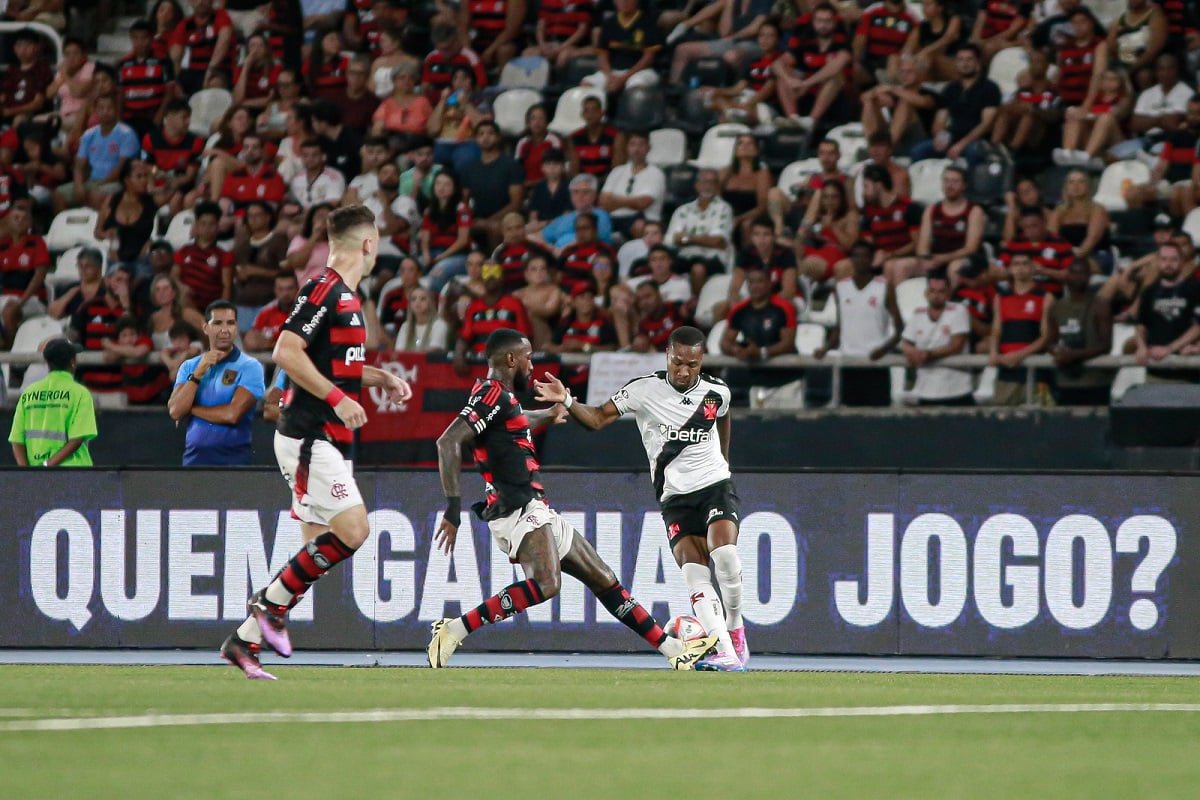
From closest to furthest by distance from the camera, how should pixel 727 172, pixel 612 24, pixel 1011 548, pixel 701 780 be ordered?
pixel 701 780 < pixel 1011 548 < pixel 727 172 < pixel 612 24

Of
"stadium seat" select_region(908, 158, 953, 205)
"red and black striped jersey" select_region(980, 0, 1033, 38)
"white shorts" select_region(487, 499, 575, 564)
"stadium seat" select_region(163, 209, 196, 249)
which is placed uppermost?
"red and black striped jersey" select_region(980, 0, 1033, 38)

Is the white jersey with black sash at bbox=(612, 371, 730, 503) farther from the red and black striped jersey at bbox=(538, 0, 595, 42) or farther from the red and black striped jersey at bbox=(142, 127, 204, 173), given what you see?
the red and black striped jersey at bbox=(142, 127, 204, 173)

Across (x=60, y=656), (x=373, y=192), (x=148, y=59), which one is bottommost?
(x=60, y=656)

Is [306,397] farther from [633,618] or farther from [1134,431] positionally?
[1134,431]

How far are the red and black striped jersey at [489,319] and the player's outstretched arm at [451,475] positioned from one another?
5.37 meters

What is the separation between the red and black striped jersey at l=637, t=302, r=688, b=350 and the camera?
605 inches

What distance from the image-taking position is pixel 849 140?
17859 mm

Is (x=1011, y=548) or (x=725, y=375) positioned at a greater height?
(x=725, y=375)

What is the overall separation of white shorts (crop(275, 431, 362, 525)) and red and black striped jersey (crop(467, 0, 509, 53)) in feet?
41.0

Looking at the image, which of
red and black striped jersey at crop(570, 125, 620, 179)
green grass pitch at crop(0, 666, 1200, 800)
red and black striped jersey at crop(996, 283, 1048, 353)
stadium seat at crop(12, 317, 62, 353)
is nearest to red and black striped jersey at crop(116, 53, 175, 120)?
stadium seat at crop(12, 317, 62, 353)

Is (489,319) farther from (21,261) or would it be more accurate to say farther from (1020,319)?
(21,261)

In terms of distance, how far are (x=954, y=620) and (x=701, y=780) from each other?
707cm

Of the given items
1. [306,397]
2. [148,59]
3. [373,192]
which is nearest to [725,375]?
[373,192]

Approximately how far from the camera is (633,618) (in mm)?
10062
